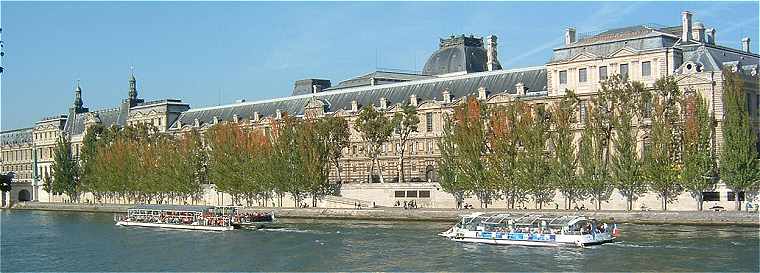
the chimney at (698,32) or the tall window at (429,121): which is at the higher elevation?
the chimney at (698,32)

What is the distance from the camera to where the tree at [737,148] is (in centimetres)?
6306

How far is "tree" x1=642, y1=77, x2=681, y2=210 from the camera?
65.2 metres

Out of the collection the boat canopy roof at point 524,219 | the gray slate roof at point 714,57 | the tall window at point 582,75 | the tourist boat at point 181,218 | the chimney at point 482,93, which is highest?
the gray slate roof at point 714,57

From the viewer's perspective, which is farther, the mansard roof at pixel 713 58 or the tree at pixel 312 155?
the tree at pixel 312 155

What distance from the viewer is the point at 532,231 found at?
54250 millimetres

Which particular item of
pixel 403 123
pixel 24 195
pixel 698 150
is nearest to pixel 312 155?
pixel 403 123

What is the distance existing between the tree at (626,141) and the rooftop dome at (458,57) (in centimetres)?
3717

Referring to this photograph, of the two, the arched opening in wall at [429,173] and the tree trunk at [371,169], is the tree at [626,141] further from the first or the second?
the tree trunk at [371,169]

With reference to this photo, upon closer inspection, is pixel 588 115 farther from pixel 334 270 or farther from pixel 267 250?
pixel 334 270

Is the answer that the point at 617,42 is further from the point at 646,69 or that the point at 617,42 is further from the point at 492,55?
the point at 492,55

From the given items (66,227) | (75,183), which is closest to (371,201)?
(66,227)

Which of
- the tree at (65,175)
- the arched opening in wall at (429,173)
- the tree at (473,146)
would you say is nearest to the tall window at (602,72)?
the tree at (473,146)

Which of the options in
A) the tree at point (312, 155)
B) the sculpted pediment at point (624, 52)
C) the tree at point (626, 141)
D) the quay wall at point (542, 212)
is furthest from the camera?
the tree at point (312, 155)

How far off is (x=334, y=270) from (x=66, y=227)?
42.4m
